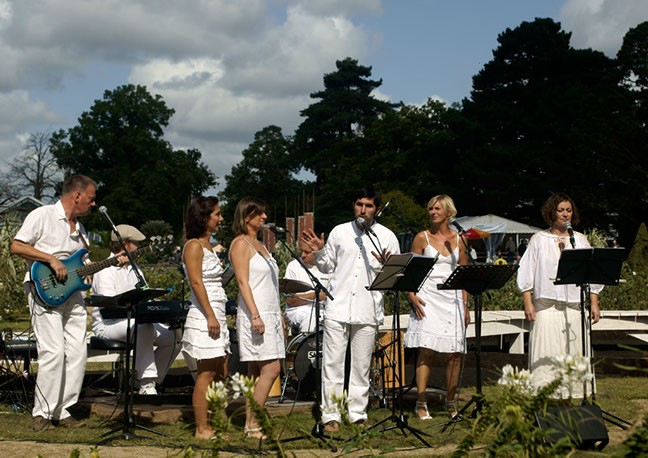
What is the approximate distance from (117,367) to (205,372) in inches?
109

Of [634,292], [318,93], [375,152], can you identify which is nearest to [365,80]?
[318,93]

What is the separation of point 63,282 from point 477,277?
3466 millimetres

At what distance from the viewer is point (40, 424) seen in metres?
7.66

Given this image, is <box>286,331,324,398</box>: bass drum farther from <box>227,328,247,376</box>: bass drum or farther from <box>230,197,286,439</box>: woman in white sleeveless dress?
<box>230,197,286,439</box>: woman in white sleeveless dress

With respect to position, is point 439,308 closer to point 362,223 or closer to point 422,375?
point 422,375

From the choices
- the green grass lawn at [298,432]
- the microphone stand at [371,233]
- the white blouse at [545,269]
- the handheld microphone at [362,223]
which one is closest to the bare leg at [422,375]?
the green grass lawn at [298,432]

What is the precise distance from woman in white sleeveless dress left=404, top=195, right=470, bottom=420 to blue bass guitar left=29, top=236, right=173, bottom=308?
2.55 metres

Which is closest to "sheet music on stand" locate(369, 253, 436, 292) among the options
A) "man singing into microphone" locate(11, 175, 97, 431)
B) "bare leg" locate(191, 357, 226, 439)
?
"bare leg" locate(191, 357, 226, 439)

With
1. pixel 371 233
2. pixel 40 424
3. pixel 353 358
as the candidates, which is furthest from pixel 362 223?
pixel 40 424

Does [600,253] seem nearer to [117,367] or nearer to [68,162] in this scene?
[117,367]

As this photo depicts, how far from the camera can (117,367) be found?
974 cm

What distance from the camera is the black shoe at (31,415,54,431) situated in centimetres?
764

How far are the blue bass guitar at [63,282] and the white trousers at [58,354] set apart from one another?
0.41 ft

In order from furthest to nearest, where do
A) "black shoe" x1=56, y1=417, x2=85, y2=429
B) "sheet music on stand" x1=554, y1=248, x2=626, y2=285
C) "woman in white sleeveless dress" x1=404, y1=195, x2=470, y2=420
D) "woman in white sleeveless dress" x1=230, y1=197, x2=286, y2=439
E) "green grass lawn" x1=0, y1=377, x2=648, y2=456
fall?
"woman in white sleeveless dress" x1=404, y1=195, x2=470, y2=420, "black shoe" x1=56, y1=417, x2=85, y2=429, "woman in white sleeveless dress" x1=230, y1=197, x2=286, y2=439, "sheet music on stand" x1=554, y1=248, x2=626, y2=285, "green grass lawn" x1=0, y1=377, x2=648, y2=456
